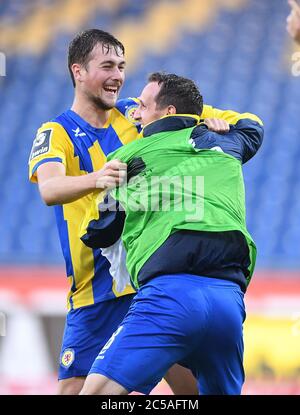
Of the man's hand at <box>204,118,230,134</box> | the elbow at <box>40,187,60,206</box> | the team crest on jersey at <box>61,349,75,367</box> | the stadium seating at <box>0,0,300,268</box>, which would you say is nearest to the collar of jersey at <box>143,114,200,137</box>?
the man's hand at <box>204,118,230,134</box>

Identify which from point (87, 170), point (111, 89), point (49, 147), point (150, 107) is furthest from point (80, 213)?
point (150, 107)

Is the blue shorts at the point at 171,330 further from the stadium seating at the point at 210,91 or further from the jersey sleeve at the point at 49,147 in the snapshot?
the stadium seating at the point at 210,91

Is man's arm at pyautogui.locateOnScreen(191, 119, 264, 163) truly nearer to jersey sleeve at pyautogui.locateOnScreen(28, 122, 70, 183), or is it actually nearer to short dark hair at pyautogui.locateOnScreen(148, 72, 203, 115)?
short dark hair at pyautogui.locateOnScreen(148, 72, 203, 115)

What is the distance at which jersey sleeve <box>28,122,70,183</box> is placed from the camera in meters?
4.07

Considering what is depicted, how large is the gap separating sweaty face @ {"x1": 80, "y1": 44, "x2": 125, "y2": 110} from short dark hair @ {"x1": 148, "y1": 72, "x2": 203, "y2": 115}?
604mm

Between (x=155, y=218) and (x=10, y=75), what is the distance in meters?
7.63

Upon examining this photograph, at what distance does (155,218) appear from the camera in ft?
11.4

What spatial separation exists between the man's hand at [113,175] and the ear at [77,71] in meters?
1.07

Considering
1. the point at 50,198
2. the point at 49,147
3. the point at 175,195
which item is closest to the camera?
the point at 175,195

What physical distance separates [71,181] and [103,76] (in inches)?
35.2

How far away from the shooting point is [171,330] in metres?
3.28

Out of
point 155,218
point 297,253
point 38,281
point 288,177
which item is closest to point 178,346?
point 155,218

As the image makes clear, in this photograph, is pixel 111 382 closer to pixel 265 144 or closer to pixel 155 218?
pixel 155 218

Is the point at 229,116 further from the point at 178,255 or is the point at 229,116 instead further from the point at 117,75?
the point at 178,255
